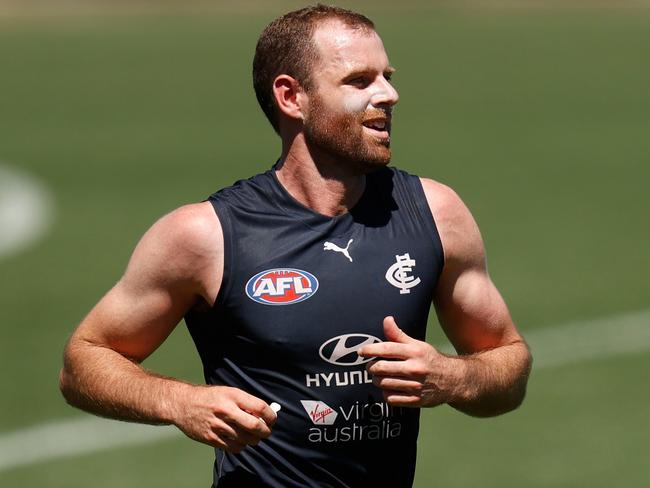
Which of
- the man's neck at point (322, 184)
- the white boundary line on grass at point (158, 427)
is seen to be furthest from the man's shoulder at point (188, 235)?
the white boundary line on grass at point (158, 427)

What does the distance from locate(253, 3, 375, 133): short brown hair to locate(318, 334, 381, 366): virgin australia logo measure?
116 centimetres

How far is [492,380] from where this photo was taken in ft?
22.3

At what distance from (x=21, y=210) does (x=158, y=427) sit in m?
10.1

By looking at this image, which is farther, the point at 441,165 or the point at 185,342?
the point at 441,165

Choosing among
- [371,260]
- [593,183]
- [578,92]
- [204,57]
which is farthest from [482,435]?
[204,57]

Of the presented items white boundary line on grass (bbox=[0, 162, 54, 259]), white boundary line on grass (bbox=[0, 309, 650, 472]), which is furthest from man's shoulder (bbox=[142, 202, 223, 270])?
white boundary line on grass (bbox=[0, 162, 54, 259])

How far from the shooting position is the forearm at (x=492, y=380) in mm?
6574

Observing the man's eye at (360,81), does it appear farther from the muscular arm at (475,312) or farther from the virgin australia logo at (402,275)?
the virgin australia logo at (402,275)

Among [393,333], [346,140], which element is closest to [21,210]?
[346,140]

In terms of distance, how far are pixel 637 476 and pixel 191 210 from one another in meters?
7.01

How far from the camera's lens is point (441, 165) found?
25.5 meters

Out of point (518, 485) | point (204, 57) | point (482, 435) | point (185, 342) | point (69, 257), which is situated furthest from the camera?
point (204, 57)

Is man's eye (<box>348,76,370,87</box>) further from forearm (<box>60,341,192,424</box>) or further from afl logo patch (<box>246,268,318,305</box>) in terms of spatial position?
forearm (<box>60,341,192,424</box>)

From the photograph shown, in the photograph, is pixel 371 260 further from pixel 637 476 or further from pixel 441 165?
pixel 441 165
